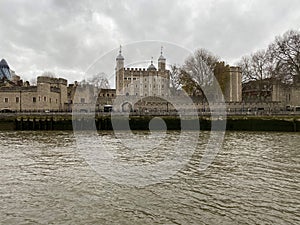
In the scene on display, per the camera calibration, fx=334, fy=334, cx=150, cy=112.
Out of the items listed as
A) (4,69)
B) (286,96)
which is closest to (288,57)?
(286,96)

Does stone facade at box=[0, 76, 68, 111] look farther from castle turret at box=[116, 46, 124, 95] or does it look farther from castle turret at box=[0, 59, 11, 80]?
castle turret at box=[0, 59, 11, 80]

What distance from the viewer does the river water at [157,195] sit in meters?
7.46

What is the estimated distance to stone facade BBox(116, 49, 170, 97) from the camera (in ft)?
281

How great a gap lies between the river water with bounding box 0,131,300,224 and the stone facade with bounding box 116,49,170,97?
235 ft

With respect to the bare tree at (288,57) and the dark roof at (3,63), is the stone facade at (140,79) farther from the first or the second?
the bare tree at (288,57)

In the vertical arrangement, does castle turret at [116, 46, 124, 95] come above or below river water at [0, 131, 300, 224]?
above

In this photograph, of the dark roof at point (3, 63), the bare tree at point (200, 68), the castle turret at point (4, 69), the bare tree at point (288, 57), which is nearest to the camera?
the bare tree at point (288, 57)

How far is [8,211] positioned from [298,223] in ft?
21.5

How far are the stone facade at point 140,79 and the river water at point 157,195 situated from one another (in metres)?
71.7

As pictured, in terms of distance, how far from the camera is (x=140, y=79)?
8925 cm

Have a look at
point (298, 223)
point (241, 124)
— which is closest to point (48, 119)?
point (241, 124)

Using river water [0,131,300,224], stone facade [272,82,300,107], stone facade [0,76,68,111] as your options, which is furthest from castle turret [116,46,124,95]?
river water [0,131,300,224]

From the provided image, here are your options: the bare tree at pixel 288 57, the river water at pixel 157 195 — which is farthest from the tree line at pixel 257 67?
the river water at pixel 157 195

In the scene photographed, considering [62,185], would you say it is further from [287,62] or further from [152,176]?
[287,62]
